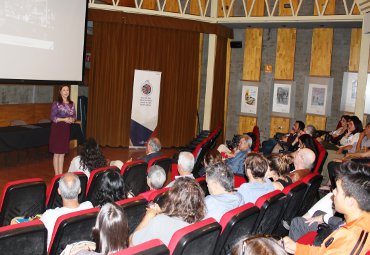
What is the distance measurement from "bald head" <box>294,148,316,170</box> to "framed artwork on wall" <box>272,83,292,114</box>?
631 cm

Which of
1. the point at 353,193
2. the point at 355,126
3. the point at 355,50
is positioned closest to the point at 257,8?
the point at 355,50

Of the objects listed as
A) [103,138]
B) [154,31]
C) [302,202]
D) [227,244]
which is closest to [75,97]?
[103,138]

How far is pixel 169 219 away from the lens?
8.68 feet

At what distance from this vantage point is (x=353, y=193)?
2279 mm

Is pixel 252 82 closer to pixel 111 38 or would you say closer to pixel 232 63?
pixel 232 63

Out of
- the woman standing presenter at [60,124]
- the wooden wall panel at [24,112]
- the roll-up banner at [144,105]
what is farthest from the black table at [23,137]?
the roll-up banner at [144,105]

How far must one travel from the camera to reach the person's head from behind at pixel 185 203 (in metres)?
2.76

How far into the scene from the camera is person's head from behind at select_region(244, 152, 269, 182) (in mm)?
3834

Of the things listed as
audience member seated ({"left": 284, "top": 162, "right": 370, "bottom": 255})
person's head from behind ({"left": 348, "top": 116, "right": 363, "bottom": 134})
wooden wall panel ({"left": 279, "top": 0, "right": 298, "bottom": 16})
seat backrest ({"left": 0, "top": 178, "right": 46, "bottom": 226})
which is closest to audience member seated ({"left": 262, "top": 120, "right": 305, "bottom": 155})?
person's head from behind ({"left": 348, "top": 116, "right": 363, "bottom": 134})

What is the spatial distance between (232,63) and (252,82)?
2.57 feet

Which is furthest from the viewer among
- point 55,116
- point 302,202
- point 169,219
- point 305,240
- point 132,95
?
point 132,95

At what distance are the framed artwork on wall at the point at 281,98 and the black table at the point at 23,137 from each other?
543 cm

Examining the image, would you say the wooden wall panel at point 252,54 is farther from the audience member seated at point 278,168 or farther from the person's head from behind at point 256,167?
the person's head from behind at point 256,167

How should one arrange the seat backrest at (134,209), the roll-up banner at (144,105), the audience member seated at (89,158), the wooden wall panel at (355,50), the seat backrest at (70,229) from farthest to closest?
1. the roll-up banner at (144,105)
2. the wooden wall panel at (355,50)
3. the audience member seated at (89,158)
4. the seat backrest at (134,209)
5. the seat backrest at (70,229)
